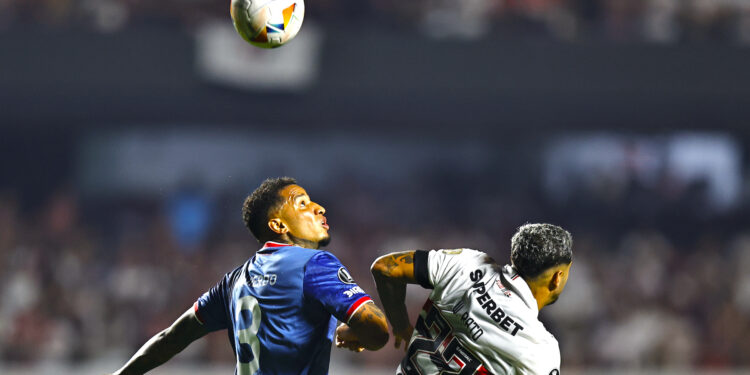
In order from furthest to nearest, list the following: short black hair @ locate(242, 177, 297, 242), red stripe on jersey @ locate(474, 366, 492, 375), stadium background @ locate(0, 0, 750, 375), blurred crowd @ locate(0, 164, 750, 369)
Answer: stadium background @ locate(0, 0, 750, 375)
blurred crowd @ locate(0, 164, 750, 369)
short black hair @ locate(242, 177, 297, 242)
red stripe on jersey @ locate(474, 366, 492, 375)

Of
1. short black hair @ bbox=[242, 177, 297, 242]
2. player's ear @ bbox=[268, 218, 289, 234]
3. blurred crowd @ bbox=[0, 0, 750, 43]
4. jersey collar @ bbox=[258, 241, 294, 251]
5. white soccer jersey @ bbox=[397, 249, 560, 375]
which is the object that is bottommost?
white soccer jersey @ bbox=[397, 249, 560, 375]

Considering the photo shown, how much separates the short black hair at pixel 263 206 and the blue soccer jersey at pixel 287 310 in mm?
87

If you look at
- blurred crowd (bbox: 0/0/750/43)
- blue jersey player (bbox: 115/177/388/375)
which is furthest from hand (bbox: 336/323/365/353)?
blurred crowd (bbox: 0/0/750/43)

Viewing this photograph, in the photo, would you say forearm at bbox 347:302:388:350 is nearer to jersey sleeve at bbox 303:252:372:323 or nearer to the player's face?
jersey sleeve at bbox 303:252:372:323

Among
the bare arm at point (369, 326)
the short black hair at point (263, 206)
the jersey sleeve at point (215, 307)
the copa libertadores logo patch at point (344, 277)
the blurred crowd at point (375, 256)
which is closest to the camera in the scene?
the bare arm at point (369, 326)

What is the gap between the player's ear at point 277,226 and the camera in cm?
390

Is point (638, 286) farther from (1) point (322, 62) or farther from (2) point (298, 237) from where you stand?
(2) point (298, 237)

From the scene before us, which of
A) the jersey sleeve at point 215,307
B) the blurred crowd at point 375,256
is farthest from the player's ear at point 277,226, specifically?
the blurred crowd at point 375,256

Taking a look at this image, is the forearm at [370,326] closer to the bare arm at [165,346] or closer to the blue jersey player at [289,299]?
the blue jersey player at [289,299]

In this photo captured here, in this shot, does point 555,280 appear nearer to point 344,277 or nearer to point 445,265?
point 445,265

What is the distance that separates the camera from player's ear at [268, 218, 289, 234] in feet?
12.8

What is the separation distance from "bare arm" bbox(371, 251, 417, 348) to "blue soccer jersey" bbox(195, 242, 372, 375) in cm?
19

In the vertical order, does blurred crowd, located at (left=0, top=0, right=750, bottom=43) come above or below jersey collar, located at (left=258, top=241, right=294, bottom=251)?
above

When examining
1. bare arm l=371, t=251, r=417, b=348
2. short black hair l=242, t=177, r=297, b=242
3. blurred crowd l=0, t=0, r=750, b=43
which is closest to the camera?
bare arm l=371, t=251, r=417, b=348
